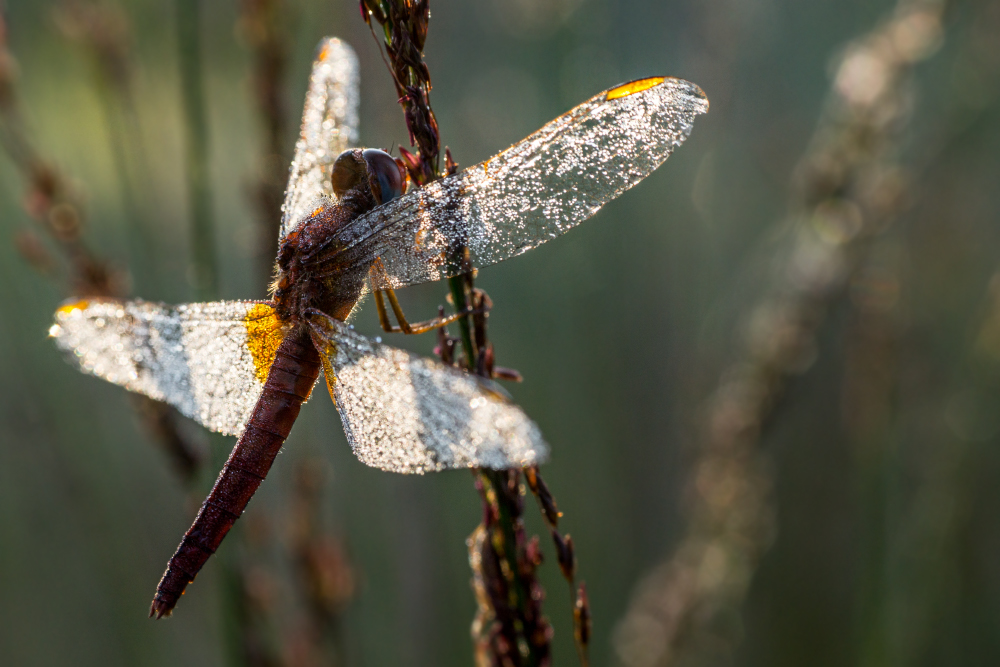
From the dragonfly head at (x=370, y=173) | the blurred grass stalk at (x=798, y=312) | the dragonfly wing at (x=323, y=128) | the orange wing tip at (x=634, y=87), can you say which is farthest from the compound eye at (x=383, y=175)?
the blurred grass stalk at (x=798, y=312)

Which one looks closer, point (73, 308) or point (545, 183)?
point (545, 183)

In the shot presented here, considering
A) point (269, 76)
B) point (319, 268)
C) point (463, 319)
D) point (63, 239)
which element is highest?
point (269, 76)

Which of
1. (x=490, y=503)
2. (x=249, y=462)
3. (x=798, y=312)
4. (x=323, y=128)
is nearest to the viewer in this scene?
(x=490, y=503)

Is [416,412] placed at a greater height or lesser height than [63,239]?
lesser

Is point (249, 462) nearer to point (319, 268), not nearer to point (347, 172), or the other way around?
point (319, 268)

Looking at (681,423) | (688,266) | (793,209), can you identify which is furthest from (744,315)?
(793,209)

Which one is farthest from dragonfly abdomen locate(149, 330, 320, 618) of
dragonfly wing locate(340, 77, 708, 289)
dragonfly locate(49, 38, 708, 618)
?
dragonfly wing locate(340, 77, 708, 289)

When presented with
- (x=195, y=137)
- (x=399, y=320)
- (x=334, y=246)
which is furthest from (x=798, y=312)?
(x=195, y=137)
